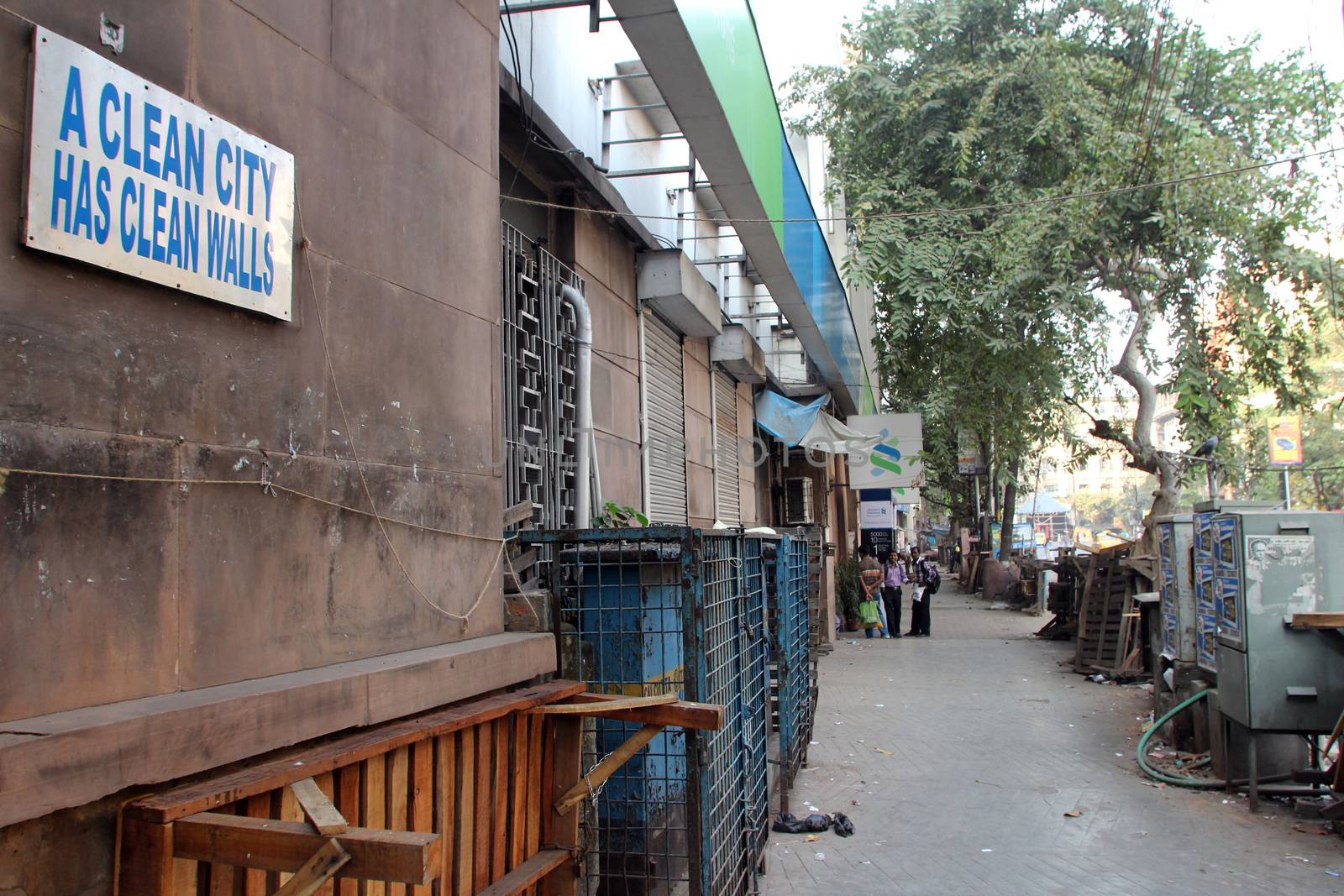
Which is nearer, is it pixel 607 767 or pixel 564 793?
pixel 607 767

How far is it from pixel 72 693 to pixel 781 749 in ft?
17.1

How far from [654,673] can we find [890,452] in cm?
1410

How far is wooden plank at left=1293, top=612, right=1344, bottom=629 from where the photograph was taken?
6.58m

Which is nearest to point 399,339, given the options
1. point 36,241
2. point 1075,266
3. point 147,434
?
point 147,434

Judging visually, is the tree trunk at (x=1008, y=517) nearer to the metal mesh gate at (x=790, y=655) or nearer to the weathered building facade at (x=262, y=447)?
the metal mesh gate at (x=790, y=655)

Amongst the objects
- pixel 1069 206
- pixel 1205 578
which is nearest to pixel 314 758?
pixel 1205 578

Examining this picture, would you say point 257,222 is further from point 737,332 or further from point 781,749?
point 737,332

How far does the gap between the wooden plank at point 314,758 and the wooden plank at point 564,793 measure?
0.23 meters

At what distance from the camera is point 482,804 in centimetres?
359

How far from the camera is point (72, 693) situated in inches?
94.3

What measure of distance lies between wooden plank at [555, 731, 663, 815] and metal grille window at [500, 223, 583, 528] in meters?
2.95

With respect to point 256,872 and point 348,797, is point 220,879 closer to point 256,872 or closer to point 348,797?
point 256,872

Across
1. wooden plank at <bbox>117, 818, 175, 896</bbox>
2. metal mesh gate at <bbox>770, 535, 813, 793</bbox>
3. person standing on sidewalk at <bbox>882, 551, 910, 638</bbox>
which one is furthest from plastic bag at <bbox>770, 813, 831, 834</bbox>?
person standing on sidewalk at <bbox>882, 551, 910, 638</bbox>

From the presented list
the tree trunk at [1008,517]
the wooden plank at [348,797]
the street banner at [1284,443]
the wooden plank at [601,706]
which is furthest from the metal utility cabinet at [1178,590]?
the tree trunk at [1008,517]
